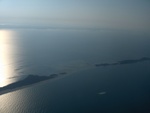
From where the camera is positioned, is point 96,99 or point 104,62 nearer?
point 96,99

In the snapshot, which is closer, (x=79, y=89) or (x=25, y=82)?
(x=79, y=89)

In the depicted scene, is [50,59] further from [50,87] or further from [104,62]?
[50,87]

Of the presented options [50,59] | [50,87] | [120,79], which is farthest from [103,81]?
[50,59]

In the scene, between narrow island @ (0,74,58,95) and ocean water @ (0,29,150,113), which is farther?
narrow island @ (0,74,58,95)

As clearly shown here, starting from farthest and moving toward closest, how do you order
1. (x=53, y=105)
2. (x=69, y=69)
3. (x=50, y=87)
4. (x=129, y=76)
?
1. (x=69, y=69)
2. (x=129, y=76)
3. (x=50, y=87)
4. (x=53, y=105)

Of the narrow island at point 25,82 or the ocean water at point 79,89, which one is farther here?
the narrow island at point 25,82

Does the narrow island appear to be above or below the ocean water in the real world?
above

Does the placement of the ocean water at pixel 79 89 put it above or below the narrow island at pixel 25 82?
below

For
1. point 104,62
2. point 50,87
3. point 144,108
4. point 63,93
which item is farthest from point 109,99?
point 104,62

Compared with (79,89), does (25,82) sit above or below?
above

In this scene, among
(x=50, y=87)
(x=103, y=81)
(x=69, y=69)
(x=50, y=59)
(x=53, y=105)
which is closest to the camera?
(x=53, y=105)
